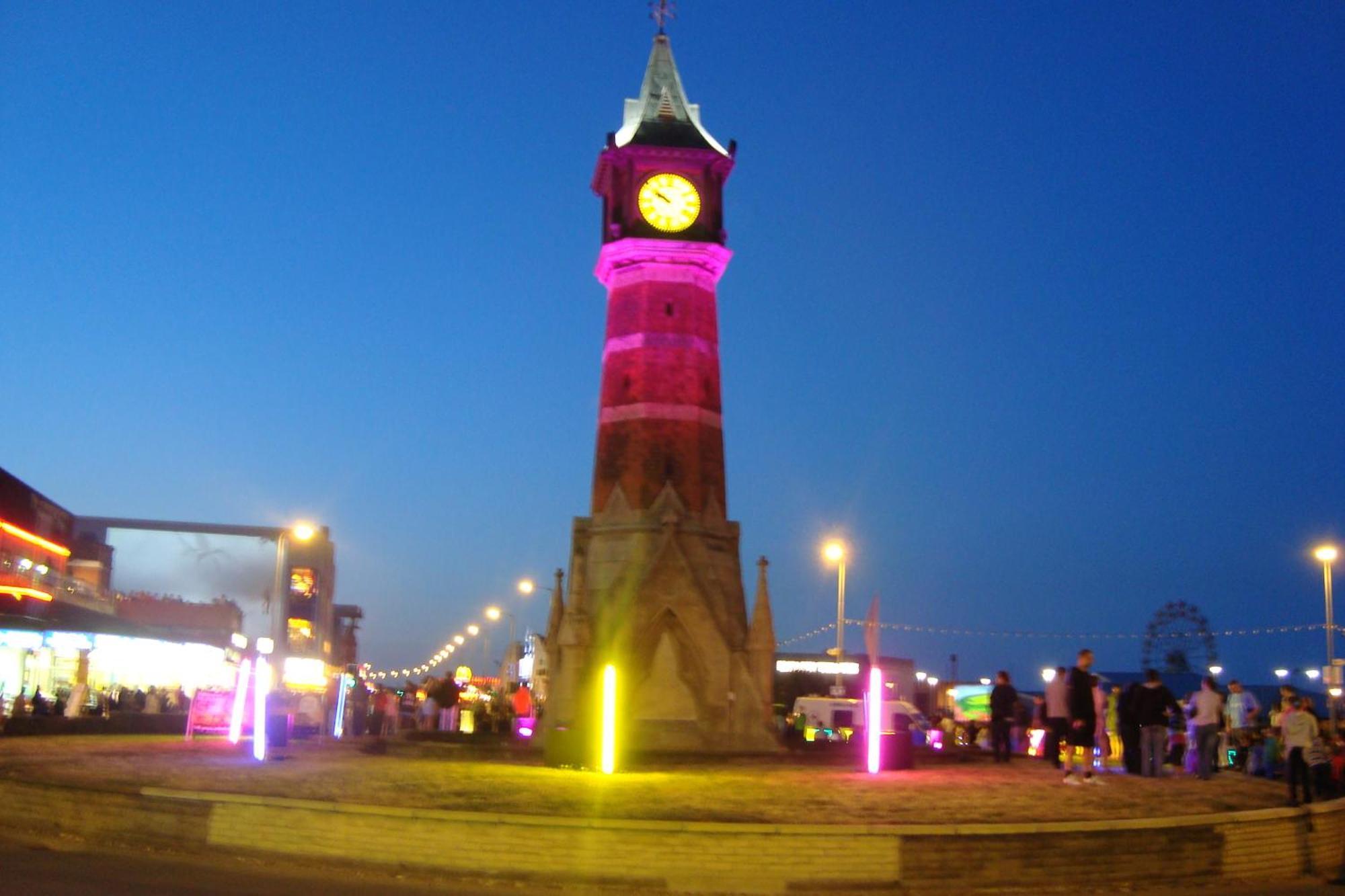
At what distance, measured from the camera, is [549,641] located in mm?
35844

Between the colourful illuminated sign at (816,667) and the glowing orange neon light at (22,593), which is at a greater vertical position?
the glowing orange neon light at (22,593)

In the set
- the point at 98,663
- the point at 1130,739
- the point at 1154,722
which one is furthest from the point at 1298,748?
the point at 98,663

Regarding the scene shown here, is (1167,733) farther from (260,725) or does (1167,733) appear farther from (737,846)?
A: (260,725)

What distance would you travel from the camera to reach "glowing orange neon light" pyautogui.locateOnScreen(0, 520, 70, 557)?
183 feet

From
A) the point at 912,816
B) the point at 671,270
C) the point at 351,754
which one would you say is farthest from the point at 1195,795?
the point at 671,270

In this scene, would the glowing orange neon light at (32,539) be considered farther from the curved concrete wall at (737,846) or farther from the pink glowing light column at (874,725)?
the curved concrete wall at (737,846)

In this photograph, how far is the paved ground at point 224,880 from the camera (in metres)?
12.5

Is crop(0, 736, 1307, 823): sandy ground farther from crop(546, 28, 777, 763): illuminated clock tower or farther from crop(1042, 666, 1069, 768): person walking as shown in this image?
crop(546, 28, 777, 763): illuminated clock tower

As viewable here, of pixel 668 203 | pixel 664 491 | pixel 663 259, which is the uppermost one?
pixel 668 203

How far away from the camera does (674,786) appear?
65.6 ft

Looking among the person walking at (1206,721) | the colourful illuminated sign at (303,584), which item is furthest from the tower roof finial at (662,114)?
the colourful illuminated sign at (303,584)

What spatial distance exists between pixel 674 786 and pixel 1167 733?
323 inches

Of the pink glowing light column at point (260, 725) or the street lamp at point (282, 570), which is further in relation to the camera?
the street lamp at point (282, 570)

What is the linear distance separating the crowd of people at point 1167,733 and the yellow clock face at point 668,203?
15887 mm
